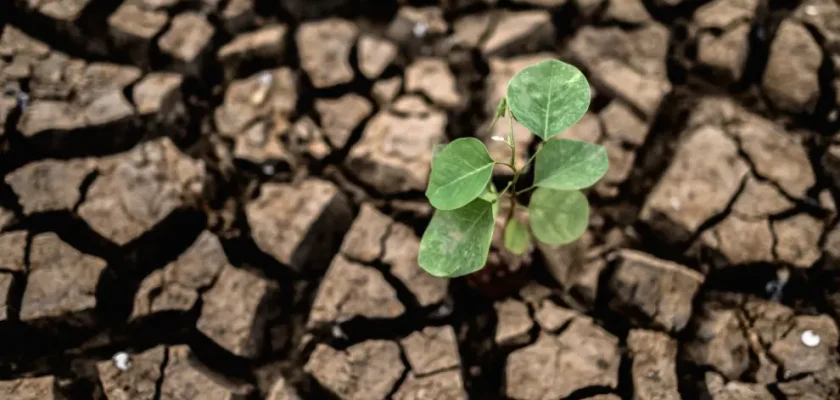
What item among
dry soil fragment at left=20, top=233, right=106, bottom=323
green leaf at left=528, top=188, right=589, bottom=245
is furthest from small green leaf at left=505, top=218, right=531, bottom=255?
dry soil fragment at left=20, top=233, right=106, bottom=323

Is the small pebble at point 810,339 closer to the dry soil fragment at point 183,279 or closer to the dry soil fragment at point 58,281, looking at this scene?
the dry soil fragment at point 183,279

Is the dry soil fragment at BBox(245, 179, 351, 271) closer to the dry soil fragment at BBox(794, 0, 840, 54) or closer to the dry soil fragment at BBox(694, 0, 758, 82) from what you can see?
the dry soil fragment at BBox(694, 0, 758, 82)

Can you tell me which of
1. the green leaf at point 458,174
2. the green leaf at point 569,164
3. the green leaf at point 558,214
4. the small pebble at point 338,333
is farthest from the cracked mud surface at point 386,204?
the green leaf at point 458,174

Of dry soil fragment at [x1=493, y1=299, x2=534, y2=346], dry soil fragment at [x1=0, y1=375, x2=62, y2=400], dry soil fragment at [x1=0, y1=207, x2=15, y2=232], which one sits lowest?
dry soil fragment at [x1=493, y1=299, x2=534, y2=346]

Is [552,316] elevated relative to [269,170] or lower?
lower

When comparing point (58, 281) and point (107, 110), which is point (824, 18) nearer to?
point (107, 110)

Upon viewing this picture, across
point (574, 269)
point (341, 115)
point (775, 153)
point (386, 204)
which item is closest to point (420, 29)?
point (341, 115)
